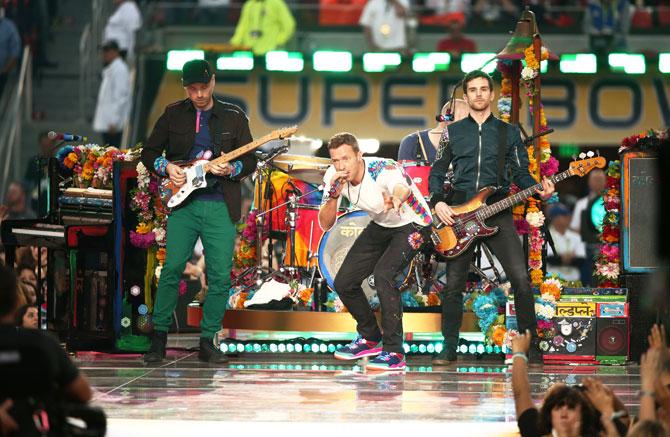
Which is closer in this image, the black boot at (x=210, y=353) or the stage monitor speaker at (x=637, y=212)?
the black boot at (x=210, y=353)

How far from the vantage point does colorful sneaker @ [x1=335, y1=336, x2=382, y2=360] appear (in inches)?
430

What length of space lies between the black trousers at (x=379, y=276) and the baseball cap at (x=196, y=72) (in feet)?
5.35

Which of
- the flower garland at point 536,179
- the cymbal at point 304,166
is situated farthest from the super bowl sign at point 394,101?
the flower garland at point 536,179

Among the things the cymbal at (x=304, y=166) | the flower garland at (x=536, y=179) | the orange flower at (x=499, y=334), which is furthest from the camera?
the cymbal at (x=304, y=166)

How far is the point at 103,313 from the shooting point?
11.2 m

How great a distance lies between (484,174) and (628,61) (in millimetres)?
8301

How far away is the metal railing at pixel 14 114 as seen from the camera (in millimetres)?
19734

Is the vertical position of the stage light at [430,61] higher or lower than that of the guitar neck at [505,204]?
higher

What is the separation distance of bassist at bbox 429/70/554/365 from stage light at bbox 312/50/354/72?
24.3 feet

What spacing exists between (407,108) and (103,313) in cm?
850

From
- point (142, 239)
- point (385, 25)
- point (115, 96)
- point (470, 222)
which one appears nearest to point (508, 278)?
point (470, 222)

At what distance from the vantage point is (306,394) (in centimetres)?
921

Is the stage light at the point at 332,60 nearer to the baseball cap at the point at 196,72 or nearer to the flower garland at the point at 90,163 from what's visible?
the flower garland at the point at 90,163

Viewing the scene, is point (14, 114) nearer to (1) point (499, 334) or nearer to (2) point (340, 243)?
(2) point (340, 243)
